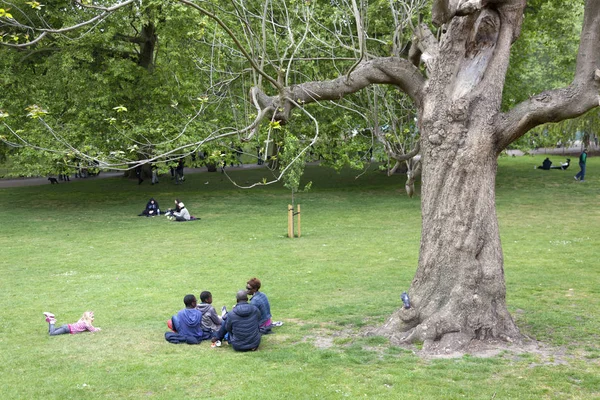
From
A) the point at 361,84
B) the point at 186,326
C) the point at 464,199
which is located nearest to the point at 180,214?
the point at 186,326

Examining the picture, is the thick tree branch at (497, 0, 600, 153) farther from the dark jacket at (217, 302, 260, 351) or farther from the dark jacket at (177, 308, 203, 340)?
the dark jacket at (177, 308, 203, 340)

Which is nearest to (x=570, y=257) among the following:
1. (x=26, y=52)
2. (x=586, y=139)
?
(x=26, y=52)

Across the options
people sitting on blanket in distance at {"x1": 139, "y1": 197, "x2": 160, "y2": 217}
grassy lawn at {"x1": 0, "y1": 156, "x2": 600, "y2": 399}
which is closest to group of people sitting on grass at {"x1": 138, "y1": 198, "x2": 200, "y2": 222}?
people sitting on blanket in distance at {"x1": 139, "y1": 197, "x2": 160, "y2": 217}

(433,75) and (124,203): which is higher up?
(433,75)

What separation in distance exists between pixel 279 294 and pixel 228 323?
4.08 metres

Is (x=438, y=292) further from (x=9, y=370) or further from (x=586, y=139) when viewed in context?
(x=586, y=139)

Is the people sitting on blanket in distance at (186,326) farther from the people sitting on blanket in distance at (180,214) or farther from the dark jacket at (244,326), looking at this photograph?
the people sitting on blanket in distance at (180,214)

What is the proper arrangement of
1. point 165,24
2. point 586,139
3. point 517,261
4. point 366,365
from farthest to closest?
1. point 586,139
2. point 165,24
3. point 517,261
4. point 366,365

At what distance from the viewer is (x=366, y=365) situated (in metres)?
9.66

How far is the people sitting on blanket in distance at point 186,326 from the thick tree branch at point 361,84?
349 centimetres

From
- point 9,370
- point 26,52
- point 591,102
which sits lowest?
point 9,370

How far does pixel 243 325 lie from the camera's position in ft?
34.7

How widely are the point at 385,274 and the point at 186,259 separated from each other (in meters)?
5.81

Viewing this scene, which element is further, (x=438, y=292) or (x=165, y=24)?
(x=165, y=24)
